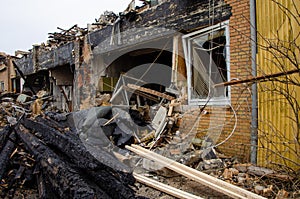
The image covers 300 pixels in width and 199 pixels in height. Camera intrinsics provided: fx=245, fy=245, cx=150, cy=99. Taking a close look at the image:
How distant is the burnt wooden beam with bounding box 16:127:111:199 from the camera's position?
8.05 feet

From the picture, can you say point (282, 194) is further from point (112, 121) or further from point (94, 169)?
point (112, 121)

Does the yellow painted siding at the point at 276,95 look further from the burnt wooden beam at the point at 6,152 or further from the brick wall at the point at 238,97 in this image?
the burnt wooden beam at the point at 6,152

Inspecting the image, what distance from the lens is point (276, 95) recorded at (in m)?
4.18

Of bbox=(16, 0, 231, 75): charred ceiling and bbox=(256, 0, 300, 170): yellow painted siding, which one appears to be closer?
bbox=(256, 0, 300, 170): yellow painted siding

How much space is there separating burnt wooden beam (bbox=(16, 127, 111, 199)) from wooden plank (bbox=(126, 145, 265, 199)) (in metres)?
1.75

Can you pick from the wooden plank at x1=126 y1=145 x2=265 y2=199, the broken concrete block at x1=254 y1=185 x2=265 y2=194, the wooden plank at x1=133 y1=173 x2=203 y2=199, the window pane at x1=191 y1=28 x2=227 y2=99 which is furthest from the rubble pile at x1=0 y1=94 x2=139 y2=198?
the window pane at x1=191 y1=28 x2=227 y2=99

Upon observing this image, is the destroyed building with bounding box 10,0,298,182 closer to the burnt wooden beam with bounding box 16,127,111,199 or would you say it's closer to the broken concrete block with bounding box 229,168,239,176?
the broken concrete block with bounding box 229,168,239,176

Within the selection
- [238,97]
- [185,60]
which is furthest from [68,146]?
[185,60]

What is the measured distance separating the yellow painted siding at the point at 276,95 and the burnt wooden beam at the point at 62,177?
111 inches

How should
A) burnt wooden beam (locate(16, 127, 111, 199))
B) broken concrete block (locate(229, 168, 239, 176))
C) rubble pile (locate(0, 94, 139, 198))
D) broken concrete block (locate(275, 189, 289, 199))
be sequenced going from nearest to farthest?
1. burnt wooden beam (locate(16, 127, 111, 199))
2. rubble pile (locate(0, 94, 139, 198))
3. broken concrete block (locate(275, 189, 289, 199))
4. broken concrete block (locate(229, 168, 239, 176))

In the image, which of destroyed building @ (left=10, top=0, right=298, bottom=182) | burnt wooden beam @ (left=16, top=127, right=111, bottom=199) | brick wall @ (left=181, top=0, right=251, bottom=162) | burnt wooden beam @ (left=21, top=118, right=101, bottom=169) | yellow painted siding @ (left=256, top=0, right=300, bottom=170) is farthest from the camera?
destroyed building @ (left=10, top=0, right=298, bottom=182)

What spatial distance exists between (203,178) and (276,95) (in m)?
1.89

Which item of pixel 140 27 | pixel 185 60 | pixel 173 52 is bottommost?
pixel 185 60

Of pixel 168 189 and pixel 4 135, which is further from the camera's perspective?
pixel 4 135
